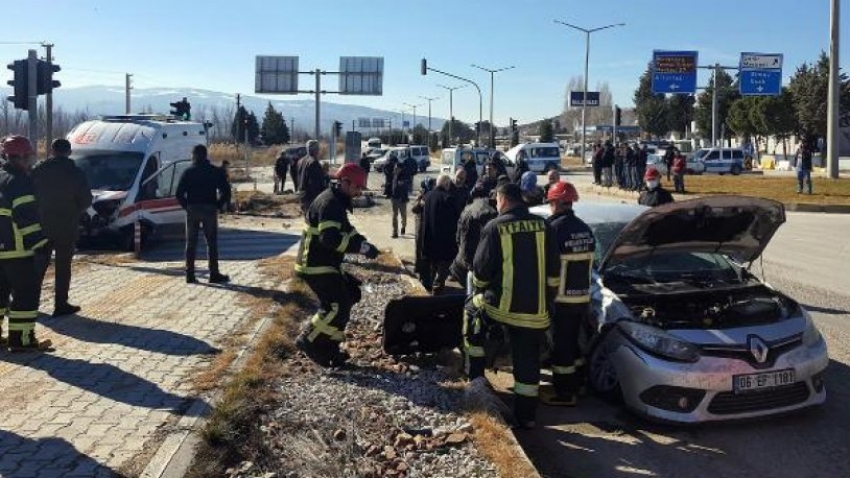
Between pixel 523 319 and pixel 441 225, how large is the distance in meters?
3.82

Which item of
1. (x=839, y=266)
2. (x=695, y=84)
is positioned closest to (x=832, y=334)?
(x=839, y=266)

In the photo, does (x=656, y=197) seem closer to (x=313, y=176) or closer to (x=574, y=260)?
(x=574, y=260)

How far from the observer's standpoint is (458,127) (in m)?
111

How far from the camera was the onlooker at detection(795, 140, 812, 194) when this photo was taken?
26.6 meters

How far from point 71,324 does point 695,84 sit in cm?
4160

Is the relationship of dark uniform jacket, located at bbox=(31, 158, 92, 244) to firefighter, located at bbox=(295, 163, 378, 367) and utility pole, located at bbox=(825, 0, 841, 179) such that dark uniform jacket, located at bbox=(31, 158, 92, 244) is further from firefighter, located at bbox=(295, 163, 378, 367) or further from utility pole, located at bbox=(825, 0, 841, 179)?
utility pole, located at bbox=(825, 0, 841, 179)

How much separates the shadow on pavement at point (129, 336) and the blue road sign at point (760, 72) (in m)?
40.9

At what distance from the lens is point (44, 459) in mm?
4828

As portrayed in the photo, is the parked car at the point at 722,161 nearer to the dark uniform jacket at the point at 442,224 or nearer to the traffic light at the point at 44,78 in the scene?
the traffic light at the point at 44,78

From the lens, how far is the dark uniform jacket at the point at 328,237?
263 inches

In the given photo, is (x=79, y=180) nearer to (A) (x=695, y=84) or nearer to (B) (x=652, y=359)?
(B) (x=652, y=359)

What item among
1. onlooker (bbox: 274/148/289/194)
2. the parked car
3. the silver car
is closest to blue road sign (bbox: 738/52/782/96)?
the parked car

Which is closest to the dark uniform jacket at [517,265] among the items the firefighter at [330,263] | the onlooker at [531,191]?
Answer: the firefighter at [330,263]

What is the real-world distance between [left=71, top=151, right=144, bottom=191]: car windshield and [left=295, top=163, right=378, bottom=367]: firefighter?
9554 mm
